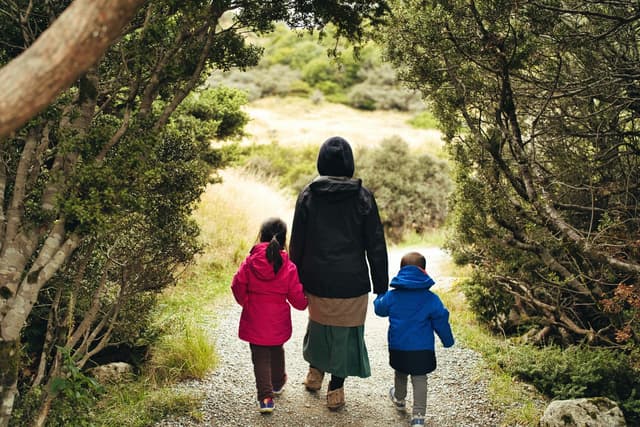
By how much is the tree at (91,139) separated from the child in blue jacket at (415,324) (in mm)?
1904

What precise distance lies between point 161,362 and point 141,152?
9.34 ft

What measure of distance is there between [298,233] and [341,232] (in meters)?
0.36

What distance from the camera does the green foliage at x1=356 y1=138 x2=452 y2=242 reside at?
16.5 metres

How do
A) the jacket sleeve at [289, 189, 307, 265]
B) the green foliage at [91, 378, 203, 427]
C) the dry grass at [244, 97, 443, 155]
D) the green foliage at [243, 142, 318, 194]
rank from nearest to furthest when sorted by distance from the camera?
the green foliage at [91, 378, 203, 427]
the jacket sleeve at [289, 189, 307, 265]
the green foliage at [243, 142, 318, 194]
the dry grass at [244, 97, 443, 155]

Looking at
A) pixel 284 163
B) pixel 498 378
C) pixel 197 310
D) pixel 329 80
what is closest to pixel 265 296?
pixel 498 378

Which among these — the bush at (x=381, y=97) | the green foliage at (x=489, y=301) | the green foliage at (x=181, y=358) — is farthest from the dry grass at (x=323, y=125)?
the green foliage at (x=181, y=358)

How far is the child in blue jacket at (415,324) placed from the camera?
4.50 meters

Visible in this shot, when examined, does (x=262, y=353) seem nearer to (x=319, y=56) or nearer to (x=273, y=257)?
(x=273, y=257)

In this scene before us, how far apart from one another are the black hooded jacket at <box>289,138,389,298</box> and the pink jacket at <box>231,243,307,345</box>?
19 centimetres

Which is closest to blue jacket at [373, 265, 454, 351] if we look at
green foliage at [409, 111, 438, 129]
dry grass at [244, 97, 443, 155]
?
dry grass at [244, 97, 443, 155]

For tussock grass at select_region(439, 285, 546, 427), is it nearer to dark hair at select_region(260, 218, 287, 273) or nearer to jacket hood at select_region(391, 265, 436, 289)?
jacket hood at select_region(391, 265, 436, 289)

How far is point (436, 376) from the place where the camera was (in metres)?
6.03

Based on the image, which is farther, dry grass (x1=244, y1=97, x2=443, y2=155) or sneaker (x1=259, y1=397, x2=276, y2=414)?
dry grass (x1=244, y1=97, x2=443, y2=155)

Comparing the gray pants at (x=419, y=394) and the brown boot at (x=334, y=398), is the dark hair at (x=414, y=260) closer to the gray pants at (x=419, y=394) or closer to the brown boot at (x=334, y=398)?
the gray pants at (x=419, y=394)
